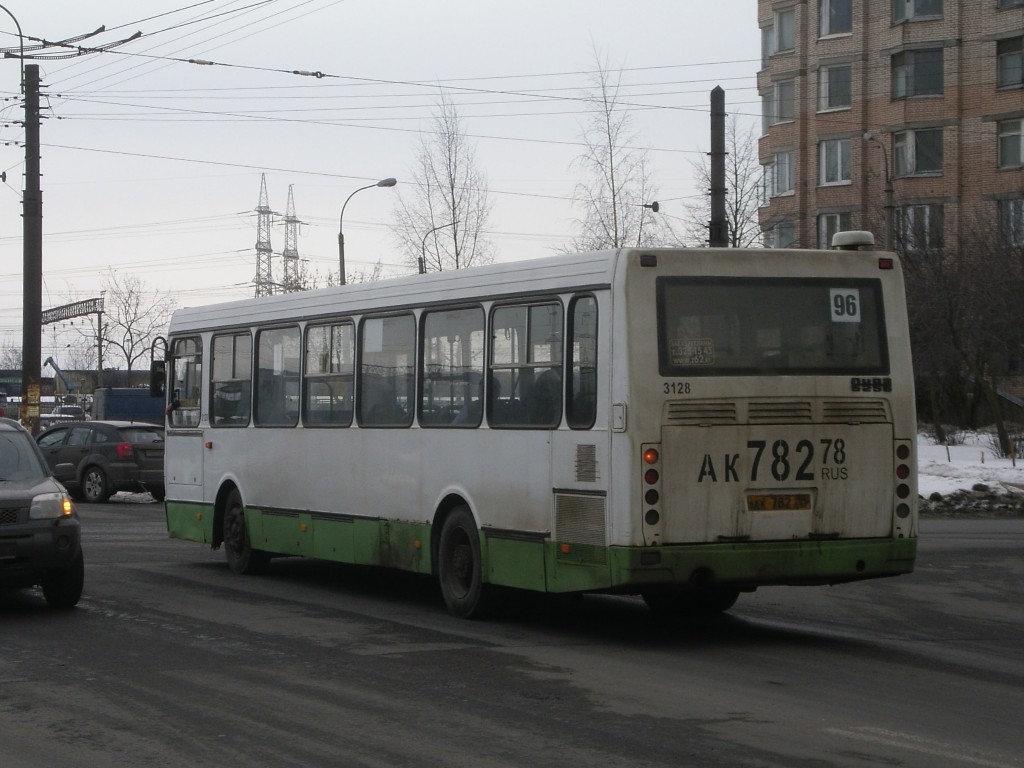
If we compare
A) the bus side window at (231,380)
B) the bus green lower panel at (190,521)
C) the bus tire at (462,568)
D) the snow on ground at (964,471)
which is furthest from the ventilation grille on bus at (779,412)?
the snow on ground at (964,471)

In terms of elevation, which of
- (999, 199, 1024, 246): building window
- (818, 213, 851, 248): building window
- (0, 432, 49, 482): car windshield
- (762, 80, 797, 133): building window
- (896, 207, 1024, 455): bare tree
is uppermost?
(762, 80, 797, 133): building window

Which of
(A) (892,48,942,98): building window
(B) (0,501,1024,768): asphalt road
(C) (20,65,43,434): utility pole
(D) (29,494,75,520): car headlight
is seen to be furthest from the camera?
(A) (892,48,942,98): building window

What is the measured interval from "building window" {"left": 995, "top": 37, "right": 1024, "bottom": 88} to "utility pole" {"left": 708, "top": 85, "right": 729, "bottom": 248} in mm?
37385

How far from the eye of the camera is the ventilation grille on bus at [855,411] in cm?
1054

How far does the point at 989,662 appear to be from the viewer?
9977mm

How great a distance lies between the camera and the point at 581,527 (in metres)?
10.4

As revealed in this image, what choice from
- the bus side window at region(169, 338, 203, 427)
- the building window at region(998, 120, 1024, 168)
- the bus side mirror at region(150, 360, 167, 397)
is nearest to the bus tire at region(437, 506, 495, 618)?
the bus side window at region(169, 338, 203, 427)

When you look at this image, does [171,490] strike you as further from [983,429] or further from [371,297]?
[983,429]

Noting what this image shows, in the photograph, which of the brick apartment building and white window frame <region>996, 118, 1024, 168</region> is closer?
white window frame <region>996, 118, 1024, 168</region>

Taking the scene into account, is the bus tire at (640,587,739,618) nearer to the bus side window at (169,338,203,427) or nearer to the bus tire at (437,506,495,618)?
the bus tire at (437,506,495,618)

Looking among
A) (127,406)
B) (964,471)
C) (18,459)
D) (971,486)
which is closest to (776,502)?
(18,459)

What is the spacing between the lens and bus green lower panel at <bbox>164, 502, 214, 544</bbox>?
16266 millimetres

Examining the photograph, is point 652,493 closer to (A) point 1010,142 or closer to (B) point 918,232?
(B) point 918,232

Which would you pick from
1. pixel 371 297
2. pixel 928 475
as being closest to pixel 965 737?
pixel 371 297
